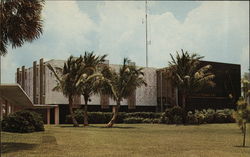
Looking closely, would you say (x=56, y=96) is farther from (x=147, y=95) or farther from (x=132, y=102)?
(x=147, y=95)

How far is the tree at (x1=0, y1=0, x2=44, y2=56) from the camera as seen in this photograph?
14.4 m

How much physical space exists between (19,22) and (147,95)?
32.8 metres

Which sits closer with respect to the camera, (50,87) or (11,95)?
(11,95)

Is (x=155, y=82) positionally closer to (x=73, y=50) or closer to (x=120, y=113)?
(x=120, y=113)

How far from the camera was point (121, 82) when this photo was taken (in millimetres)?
31641

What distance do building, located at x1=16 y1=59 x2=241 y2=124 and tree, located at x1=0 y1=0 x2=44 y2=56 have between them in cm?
2463

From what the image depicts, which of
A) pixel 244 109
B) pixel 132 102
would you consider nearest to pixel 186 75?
pixel 132 102

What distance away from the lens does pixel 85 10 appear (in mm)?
18531

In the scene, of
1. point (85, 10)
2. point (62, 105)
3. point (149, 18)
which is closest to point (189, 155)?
point (85, 10)

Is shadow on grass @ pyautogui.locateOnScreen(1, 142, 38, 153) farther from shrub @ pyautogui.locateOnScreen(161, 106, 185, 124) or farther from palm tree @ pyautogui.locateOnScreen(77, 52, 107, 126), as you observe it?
shrub @ pyautogui.locateOnScreen(161, 106, 185, 124)

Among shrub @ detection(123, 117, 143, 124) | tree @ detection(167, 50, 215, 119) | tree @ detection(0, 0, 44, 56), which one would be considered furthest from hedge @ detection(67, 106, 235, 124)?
tree @ detection(0, 0, 44, 56)

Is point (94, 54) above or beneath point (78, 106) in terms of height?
above

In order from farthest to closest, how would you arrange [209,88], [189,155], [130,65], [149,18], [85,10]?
1. [209,88]
2. [149,18]
3. [130,65]
4. [85,10]
5. [189,155]

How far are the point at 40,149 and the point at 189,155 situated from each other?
515 centimetres
